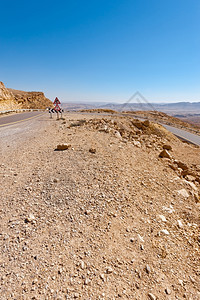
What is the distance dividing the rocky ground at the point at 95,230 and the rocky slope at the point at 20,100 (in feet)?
100

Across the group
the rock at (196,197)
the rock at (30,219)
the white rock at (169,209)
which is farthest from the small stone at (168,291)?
the rock at (196,197)

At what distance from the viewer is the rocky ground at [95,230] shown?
2318 mm

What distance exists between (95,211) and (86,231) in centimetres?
55

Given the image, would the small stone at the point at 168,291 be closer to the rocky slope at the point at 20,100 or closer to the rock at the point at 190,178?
the rock at the point at 190,178

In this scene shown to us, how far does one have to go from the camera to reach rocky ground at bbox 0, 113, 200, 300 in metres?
2.32

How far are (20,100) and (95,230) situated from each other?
44.0m

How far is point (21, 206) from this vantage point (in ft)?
11.4

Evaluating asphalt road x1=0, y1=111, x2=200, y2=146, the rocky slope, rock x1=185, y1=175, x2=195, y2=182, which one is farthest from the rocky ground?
the rocky slope

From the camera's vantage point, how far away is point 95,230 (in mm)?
3119

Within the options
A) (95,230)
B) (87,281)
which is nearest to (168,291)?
(87,281)

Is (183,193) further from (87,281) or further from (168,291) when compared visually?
(87,281)

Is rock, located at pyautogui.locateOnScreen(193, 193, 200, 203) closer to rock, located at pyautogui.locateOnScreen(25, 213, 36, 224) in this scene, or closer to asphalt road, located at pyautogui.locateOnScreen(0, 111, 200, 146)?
rock, located at pyautogui.locateOnScreen(25, 213, 36, 224)

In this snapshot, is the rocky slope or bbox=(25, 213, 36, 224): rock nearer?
bbox=(25, 213, 36, 224): rock

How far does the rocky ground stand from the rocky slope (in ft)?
100
